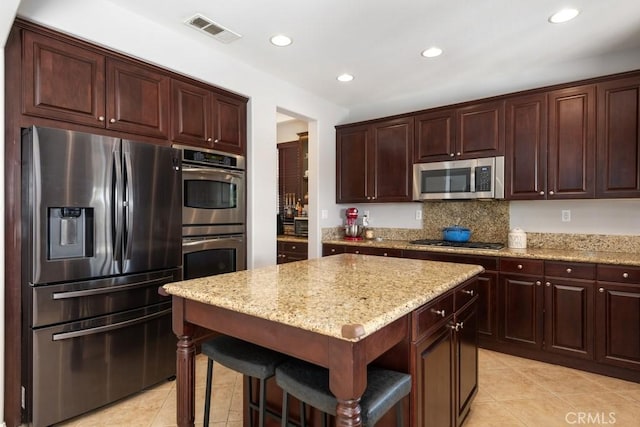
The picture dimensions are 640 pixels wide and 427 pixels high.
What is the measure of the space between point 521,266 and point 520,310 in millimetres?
378

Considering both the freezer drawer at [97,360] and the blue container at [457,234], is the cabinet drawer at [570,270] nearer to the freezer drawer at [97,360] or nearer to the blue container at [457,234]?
the blue container at [457,234]

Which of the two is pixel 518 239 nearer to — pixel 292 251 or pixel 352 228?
pixel 352 228

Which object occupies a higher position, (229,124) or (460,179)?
(229,124)

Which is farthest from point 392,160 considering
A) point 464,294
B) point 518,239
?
point 464,294

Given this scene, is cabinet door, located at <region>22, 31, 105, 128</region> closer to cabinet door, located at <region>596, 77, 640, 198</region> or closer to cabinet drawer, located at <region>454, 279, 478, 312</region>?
cabinet drawer, located at <region>454, 279, 478, 312</region>

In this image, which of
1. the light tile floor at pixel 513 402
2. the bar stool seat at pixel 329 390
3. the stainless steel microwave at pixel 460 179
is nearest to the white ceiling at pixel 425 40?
the stainless steel microwave at pixel 460 179

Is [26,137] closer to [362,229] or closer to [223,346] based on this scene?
[223,346]

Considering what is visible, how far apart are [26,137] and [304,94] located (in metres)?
2.72

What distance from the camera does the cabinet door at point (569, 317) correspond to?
2.73 m

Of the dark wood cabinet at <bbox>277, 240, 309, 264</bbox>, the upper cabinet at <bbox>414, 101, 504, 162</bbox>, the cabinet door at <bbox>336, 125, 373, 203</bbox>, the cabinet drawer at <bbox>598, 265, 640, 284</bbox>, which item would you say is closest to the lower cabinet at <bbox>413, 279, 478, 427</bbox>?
the cabinet drawer at <bbox>598, 265, 640, 284</bbox>

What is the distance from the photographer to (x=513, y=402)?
234 centimetres

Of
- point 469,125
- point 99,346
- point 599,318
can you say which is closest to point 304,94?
point 469,125

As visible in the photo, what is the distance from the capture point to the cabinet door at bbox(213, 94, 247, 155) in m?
3.10

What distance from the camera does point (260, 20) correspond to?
A: 257 cm
